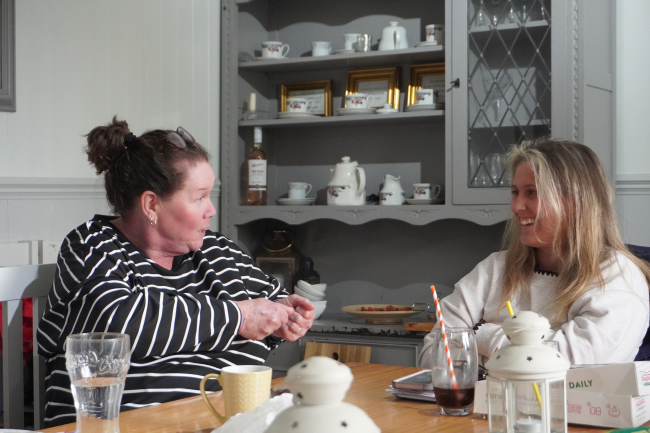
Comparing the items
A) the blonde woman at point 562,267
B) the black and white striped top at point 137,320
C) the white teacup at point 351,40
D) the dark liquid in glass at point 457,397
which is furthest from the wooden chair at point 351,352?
the white teacup at point 351,40

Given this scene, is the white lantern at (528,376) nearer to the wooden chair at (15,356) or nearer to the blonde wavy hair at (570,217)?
the blonde wavy hair at (570,217)

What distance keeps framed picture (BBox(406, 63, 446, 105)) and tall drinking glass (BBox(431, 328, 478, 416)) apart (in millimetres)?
1957

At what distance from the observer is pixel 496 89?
9.24ft

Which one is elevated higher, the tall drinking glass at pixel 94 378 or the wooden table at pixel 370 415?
the tall drinking glass at pixel 94 378

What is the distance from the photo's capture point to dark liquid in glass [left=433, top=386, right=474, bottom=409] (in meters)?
1.18

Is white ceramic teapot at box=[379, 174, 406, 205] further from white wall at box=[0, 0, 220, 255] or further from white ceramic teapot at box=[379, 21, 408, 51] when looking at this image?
white wall at box=[0, 0, 220, 255]

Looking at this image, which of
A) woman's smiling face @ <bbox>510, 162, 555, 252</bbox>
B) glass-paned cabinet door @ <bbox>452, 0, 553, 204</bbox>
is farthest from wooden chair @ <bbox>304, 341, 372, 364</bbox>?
glass-paned cabinet door @ <bbox>452, 0, 553, 204</bbox>

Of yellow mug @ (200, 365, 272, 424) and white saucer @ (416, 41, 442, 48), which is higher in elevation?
white saucer @ (416, 41, 442, 48)

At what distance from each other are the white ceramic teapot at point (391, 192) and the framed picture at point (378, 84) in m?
0.33

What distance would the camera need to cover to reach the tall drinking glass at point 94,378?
1014 mm

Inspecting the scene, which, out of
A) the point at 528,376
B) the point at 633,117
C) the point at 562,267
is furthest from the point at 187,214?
the point at 633,117

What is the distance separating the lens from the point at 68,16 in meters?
2.50

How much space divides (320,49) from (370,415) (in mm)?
2221

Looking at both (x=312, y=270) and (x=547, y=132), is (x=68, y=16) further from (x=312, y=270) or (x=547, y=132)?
(x=547, y=132)
